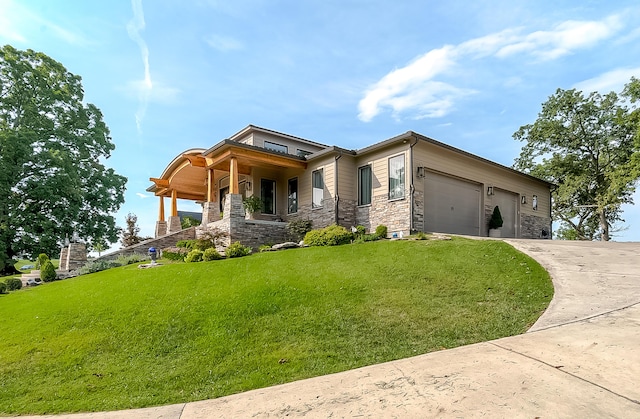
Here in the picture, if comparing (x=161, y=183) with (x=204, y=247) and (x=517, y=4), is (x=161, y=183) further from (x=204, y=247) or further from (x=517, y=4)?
(x=517, y=4)

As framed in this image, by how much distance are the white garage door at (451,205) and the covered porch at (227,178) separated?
595cm

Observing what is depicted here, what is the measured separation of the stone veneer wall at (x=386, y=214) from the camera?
12930 millimetres

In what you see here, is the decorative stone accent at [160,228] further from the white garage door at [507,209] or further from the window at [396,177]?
the white garage door at [507,209]

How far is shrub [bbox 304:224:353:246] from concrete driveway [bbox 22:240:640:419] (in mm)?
7930

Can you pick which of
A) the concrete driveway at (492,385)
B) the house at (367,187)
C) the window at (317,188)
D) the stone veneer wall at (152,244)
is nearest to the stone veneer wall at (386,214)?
the house at (367,187)

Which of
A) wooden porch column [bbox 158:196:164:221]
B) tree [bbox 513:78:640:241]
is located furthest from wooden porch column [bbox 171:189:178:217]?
tree [bbox 513:78:640:241]

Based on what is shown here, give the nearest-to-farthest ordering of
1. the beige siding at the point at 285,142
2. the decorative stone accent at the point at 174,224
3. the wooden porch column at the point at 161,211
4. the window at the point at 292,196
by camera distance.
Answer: the window at the point at 292,196
the beige siding at the point at 285,142
the decorative stone accent at the point at 174,224
the wooden porch column at the point at 161,211

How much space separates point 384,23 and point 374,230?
748 centimetres

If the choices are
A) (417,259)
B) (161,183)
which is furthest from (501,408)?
(161,183)

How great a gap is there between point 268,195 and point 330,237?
6375 mm

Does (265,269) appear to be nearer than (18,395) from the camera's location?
No

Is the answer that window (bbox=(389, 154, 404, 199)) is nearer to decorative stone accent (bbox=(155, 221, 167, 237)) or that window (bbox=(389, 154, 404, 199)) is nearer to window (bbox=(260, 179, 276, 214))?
window (bbox=(260, 179, 276, 214))

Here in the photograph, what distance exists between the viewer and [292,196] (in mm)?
16969

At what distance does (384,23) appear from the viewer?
→ 9.95 meters
